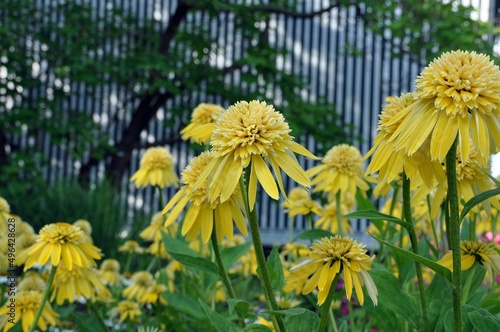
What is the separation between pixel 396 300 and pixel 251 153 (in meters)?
0.25

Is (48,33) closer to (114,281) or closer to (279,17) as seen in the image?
(279,17)

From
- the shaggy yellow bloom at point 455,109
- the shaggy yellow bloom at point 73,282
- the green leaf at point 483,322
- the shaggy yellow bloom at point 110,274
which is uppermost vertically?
the shaggy yellow bloom at point 455,109

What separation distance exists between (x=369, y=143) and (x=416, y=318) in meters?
5.10

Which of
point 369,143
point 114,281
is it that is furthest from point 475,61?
point 369,143

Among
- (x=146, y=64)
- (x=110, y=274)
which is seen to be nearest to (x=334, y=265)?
(x=110, y=274)

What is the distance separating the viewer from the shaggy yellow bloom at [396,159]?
2.13 ft

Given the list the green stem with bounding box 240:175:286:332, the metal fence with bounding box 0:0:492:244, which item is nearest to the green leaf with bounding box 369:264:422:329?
the green stem with bounding box 240:175:286:332

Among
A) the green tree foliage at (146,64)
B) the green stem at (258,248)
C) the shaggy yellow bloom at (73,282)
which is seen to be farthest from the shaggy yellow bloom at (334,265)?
the green tree foliage at (146,64)

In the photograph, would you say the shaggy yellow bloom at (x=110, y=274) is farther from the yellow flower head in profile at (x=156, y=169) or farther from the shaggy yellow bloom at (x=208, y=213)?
the shaggy yellow bloom at (x=208, y=213)

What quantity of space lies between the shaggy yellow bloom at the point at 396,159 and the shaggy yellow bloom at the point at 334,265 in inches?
3.2

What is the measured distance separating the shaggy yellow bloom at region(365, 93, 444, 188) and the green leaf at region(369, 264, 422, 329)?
152mm

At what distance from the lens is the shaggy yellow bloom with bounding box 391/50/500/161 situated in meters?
0.58

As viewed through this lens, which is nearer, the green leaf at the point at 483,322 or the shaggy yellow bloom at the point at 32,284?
the green leaf at the point at 483,322

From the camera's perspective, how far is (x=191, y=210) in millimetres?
753
